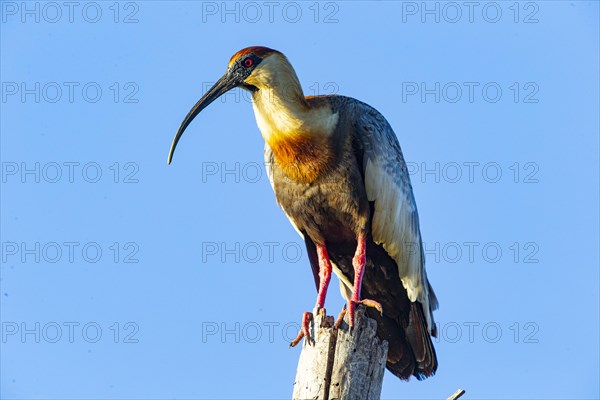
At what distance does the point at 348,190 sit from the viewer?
7.01 meters

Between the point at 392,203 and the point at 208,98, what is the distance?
1.72m

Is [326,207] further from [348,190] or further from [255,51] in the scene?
[255,51]

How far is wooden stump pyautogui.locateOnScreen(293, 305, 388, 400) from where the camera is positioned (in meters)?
5.16

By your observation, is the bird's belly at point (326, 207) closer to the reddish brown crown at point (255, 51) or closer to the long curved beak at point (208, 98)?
the long curved beak at point (208, 98)

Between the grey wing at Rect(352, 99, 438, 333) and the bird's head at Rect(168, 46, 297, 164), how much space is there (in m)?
0.72

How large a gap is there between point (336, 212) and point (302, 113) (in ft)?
2.68

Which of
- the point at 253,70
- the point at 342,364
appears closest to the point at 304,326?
the point at 342,364

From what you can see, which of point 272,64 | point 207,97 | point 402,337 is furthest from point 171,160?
point 402,337

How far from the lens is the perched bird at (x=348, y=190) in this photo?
704 centimetres

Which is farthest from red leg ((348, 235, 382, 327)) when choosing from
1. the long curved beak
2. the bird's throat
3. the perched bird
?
the long curved beak

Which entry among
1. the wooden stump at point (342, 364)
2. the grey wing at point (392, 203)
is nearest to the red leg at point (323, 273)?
the grey wing at point (392, 203)

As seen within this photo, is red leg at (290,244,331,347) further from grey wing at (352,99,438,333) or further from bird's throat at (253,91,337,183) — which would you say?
bird's throat at (253,91,337,183)

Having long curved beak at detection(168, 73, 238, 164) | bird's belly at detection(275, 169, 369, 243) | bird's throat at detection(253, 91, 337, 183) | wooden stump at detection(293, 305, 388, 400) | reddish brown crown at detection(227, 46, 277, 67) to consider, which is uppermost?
reddish brown crown at detection(227, 46, 277, 67)

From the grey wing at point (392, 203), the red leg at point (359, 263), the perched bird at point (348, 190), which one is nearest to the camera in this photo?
the red leg at point (359, 263)
